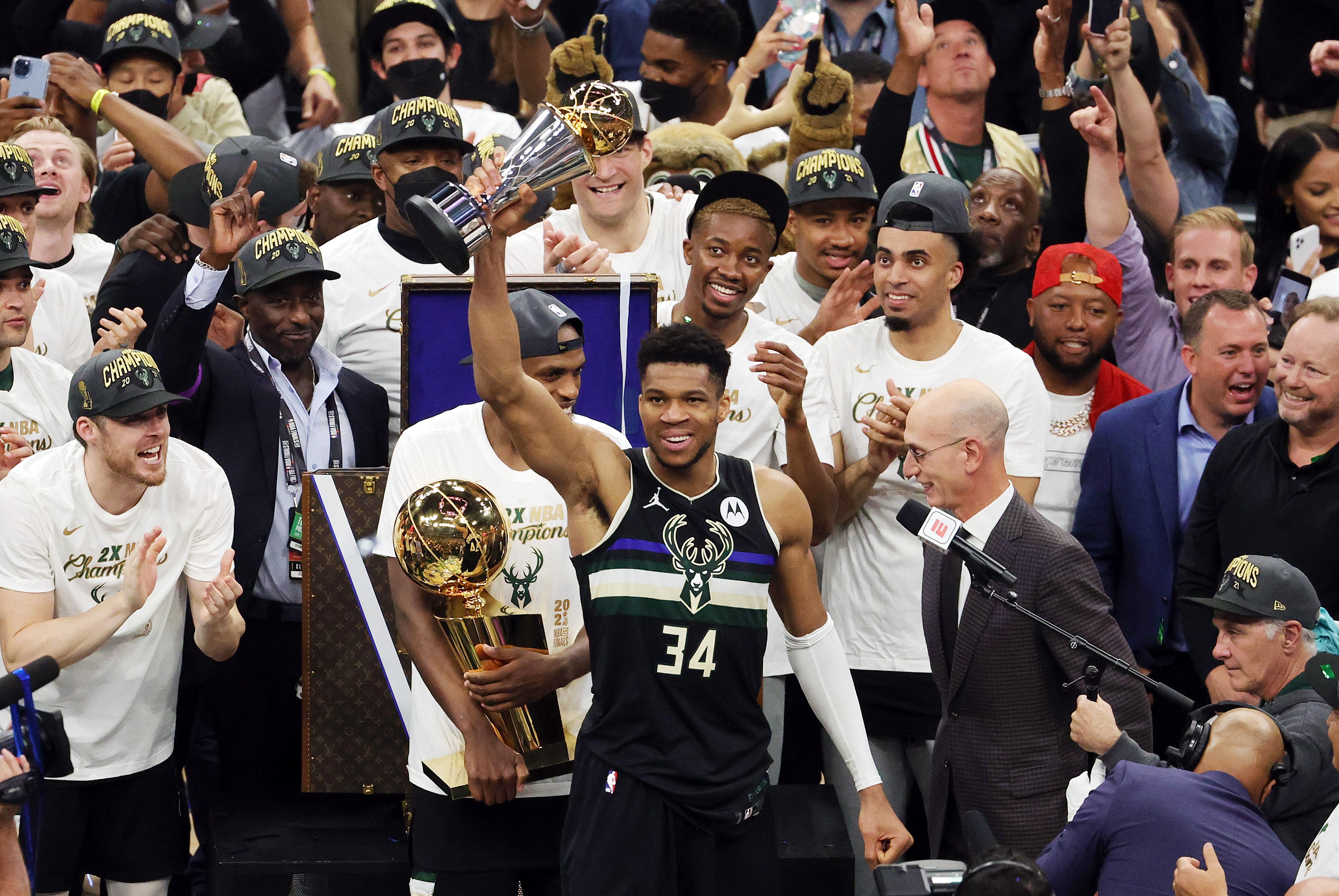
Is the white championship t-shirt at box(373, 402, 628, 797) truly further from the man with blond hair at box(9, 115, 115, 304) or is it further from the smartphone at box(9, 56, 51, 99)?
the smartphone at box(9, 56, 51, 99)

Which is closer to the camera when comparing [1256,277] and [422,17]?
[1256,277]

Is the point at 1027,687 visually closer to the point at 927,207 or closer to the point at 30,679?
the point at 927,207

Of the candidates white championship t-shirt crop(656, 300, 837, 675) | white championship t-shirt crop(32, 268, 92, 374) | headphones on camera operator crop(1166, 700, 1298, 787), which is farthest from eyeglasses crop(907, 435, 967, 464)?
white championship t-shirt crop(32, 268, 92, 374)

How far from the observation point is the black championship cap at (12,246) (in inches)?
207

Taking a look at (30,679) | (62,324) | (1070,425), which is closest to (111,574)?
(30,679)

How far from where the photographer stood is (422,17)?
763cm

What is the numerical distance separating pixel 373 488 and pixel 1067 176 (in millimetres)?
3397

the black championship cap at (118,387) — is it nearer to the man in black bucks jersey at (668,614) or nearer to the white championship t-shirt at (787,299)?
the man in black bucks jersey at (668,614)

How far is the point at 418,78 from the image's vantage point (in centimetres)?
757

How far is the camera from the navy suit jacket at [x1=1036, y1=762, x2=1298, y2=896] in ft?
12.6

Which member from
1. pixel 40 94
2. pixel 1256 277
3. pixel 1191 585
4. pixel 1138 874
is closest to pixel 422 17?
pixel 40 94

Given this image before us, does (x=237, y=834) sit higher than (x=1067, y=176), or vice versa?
(x=1067, y=176)

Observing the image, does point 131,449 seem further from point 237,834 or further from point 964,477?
point 964,477

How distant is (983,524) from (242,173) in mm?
2914
